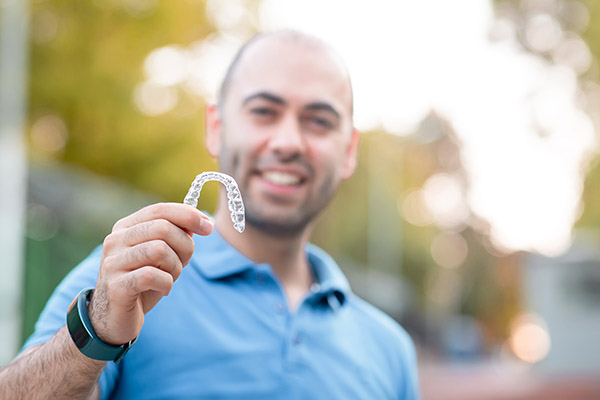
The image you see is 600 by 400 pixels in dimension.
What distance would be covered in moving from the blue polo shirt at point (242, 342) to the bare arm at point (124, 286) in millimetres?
330

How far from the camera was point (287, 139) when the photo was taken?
8.02 ft

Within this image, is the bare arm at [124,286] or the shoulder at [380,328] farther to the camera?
the shoulder at [380,328]

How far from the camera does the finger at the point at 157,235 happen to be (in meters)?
1.58

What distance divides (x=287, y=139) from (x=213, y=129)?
0.41 m

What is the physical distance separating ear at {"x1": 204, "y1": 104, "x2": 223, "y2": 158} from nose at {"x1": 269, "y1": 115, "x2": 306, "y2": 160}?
10.8 inches

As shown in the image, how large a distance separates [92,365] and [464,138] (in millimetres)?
33664

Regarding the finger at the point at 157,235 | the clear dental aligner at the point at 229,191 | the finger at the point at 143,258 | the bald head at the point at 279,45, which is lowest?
the finger at the point at 143,258

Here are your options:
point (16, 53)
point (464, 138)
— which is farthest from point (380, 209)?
point (16, 53)

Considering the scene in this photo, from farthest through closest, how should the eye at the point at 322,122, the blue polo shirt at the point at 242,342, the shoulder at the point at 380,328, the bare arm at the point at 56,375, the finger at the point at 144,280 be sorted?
the shoulder at the point at 380,328, the eye at the point at 322,122, the blue polo shirt at the point at 242,342, the bare arm at the point at 56,375, the finger at the point at 144,280

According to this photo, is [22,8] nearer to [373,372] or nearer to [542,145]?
[373,372]

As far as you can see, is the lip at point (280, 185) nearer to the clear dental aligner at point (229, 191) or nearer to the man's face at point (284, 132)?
the man's face at point (284, 132)

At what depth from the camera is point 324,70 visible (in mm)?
2613

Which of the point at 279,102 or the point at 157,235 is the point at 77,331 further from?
the point at 279,102

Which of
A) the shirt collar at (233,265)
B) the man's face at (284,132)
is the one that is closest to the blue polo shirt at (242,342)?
the shirt collar at (233,265)
